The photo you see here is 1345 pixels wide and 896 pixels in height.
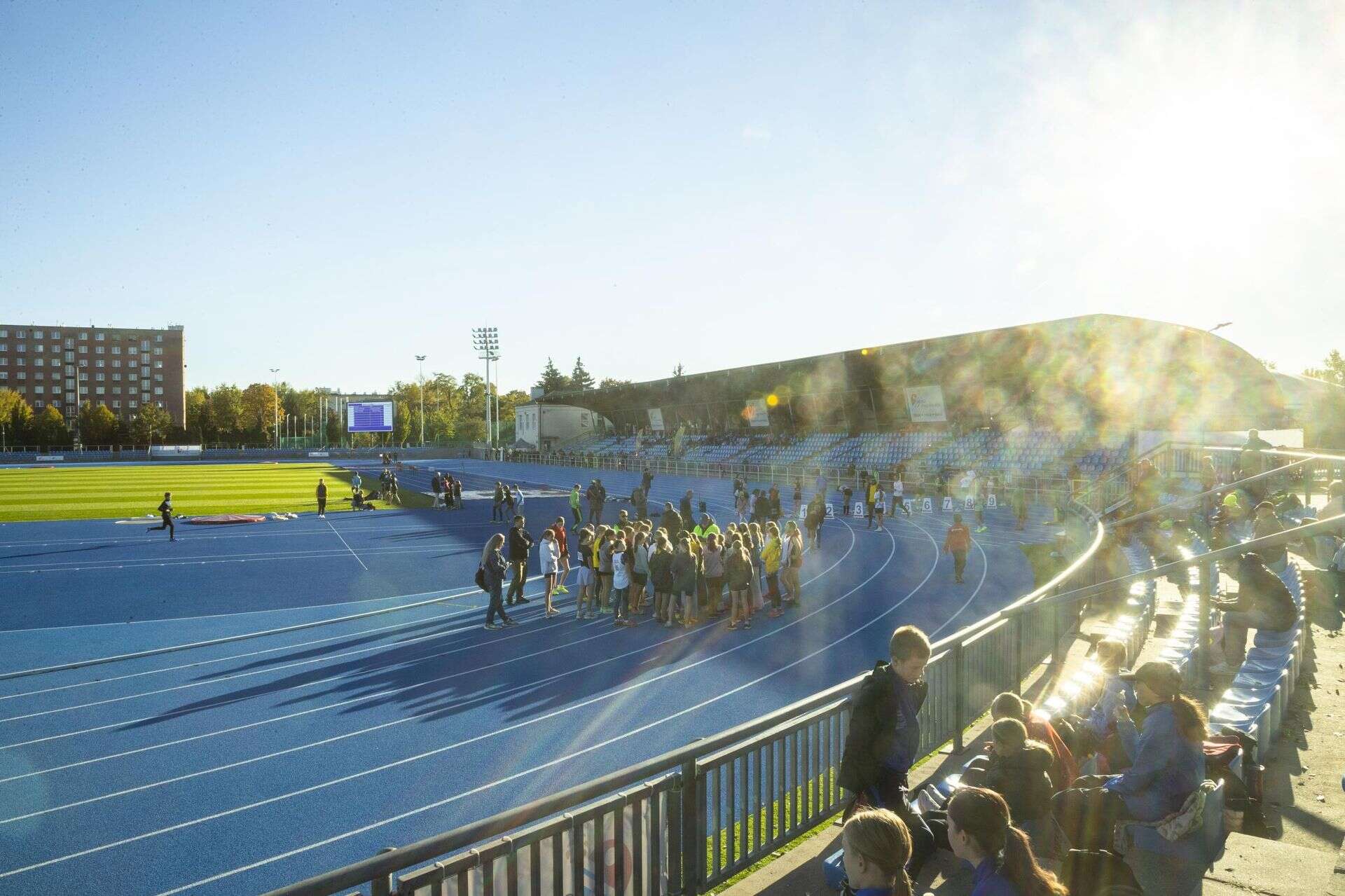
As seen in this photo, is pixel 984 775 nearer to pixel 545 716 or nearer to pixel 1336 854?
pixel 1336 854

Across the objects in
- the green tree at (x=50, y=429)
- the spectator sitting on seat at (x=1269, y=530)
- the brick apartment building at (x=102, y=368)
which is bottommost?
the spectator sitting on seat at (x=1269, y=530)

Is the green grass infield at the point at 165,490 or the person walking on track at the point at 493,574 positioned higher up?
the person walking on track at the point at 493,574

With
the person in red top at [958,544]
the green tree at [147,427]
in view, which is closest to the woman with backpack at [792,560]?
the person in red top at [958,544]

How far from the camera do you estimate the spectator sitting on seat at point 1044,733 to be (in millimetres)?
4984

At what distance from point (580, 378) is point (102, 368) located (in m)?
85.6

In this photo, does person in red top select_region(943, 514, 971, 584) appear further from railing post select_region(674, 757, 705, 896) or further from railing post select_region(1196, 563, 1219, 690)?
railing post select_region(674, 757, 705, 896)

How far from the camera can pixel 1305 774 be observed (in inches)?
241

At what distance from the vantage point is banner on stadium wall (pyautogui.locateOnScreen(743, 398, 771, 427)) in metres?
64.6

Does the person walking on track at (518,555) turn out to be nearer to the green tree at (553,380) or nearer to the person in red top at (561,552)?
the person in red top at (561,552)

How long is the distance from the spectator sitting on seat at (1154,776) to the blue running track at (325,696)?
4908mm

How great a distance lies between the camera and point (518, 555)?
15.3 metres

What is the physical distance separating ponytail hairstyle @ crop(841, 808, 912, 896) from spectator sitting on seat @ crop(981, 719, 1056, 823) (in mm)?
1480

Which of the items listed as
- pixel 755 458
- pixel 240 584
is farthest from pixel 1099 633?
pixel 755 458

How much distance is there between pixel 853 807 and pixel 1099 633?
6.70m
